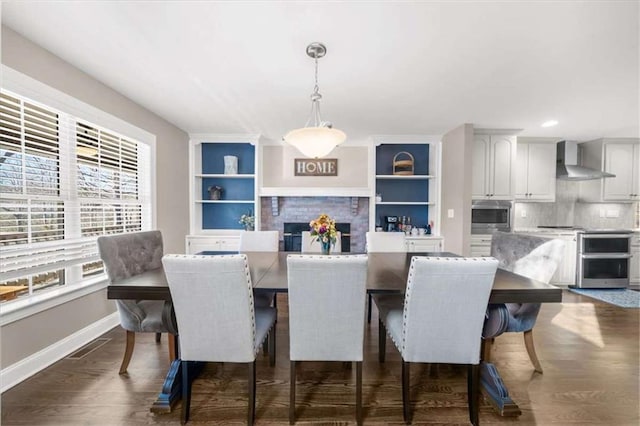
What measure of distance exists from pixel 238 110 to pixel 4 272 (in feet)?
7.77

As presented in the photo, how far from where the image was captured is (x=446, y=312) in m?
1.38

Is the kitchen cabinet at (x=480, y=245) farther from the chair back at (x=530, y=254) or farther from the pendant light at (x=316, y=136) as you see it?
the pendant light at (x=316, y=136)

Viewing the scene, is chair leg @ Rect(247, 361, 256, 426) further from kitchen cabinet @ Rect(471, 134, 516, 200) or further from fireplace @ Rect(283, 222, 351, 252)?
kitchen cabinet @ Rect(471, 134, 516, 200)

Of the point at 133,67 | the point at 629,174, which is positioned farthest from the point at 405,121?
the point at 629,174

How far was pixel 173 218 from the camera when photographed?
373cm

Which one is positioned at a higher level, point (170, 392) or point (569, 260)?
point (569, 260)

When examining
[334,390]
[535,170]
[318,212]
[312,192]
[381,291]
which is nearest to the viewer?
[381,291]

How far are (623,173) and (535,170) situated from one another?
4.61 feet

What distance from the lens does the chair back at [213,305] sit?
1.32m

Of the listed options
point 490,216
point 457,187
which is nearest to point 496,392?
point 457,187

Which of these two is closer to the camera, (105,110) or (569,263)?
(105,110)

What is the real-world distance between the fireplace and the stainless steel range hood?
11.3ft

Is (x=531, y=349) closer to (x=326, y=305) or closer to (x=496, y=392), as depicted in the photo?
(x=496, y=392)

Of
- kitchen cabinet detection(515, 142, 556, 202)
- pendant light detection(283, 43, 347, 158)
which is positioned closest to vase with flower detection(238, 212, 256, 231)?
pendant light detection(283, 43, 347, 158)
